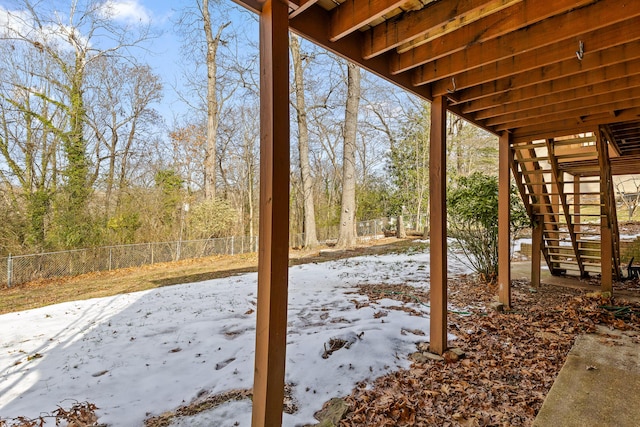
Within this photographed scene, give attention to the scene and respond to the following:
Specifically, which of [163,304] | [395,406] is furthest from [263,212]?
[163,304]

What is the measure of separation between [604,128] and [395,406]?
365 cm

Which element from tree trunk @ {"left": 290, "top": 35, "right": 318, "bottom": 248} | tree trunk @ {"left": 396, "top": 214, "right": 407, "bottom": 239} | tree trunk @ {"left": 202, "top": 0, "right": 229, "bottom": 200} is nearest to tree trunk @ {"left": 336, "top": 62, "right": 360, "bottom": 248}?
tree trunk @ {"left": 290, "top": 35, "right": 318, "bottom": 248}

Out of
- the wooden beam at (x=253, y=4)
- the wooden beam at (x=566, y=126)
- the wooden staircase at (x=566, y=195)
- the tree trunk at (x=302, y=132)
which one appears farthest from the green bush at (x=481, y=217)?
the tree trunk at (x=302, y=132)

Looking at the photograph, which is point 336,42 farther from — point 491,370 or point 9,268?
point 9,268

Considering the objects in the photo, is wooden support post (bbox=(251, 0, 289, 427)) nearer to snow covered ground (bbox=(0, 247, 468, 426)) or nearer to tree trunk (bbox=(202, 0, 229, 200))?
snow covered ground (bbox=(0, 247, 468, 426))

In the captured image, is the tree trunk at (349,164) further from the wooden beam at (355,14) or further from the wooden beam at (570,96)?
the wooden beam at (355,14)

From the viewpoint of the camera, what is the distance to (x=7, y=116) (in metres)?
7.50

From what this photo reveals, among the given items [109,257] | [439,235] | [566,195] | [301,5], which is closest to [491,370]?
[439,235]

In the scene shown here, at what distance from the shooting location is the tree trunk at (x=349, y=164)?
9992mm

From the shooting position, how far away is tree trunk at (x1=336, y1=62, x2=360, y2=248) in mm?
9992

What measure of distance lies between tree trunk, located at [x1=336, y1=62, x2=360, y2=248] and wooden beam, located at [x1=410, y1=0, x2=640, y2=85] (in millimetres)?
7696

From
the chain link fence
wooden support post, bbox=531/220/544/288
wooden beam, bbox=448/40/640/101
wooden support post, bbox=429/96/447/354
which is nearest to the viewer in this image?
wooden beam, bbox=448/40/640/101

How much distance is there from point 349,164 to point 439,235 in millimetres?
7704

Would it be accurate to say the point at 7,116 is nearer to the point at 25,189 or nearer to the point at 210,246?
the point at 25,189
